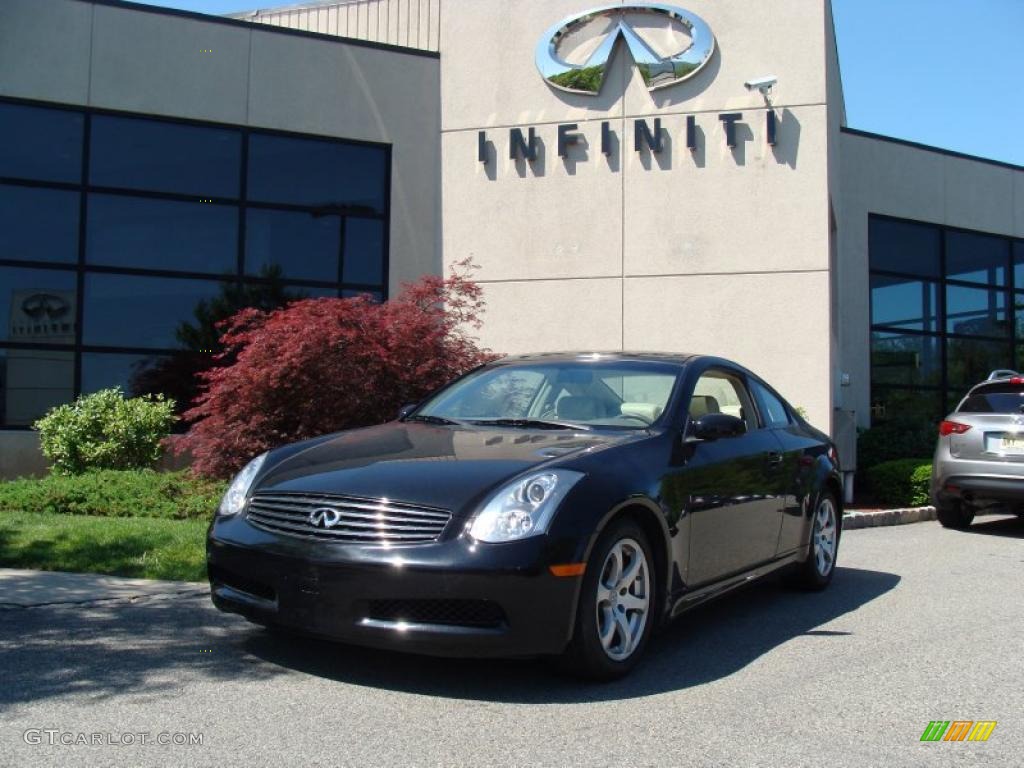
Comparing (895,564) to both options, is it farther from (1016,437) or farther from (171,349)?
(171,349)

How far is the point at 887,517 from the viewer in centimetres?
1109

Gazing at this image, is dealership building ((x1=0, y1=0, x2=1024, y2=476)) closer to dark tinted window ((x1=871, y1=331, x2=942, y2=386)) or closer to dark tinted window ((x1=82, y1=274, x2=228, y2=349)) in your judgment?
dark tinted window ((x1=82, y1=274, x2=228, y2=349))

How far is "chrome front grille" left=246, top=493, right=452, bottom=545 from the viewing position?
13.6 feet

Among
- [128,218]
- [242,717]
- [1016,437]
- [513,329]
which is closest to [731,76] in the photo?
[513,329]

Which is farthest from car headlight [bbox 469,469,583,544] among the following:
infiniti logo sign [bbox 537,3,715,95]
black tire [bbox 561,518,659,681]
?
infiniti logo sign [bbox 537,3,715,95]

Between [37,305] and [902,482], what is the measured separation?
35.2 feet

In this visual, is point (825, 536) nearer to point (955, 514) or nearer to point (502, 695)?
point (502, 695)

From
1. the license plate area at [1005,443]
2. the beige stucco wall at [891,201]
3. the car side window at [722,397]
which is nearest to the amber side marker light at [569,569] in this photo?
the car side window at [722,397]

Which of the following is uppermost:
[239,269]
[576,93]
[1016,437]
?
[576,93]

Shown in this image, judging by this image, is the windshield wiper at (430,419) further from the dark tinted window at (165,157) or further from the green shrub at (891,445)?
the green shrub at (891,445)

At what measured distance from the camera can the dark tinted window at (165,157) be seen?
1294cm

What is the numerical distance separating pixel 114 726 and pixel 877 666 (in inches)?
133

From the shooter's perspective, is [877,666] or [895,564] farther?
[895,564]

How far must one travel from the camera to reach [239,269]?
44.0 ft
